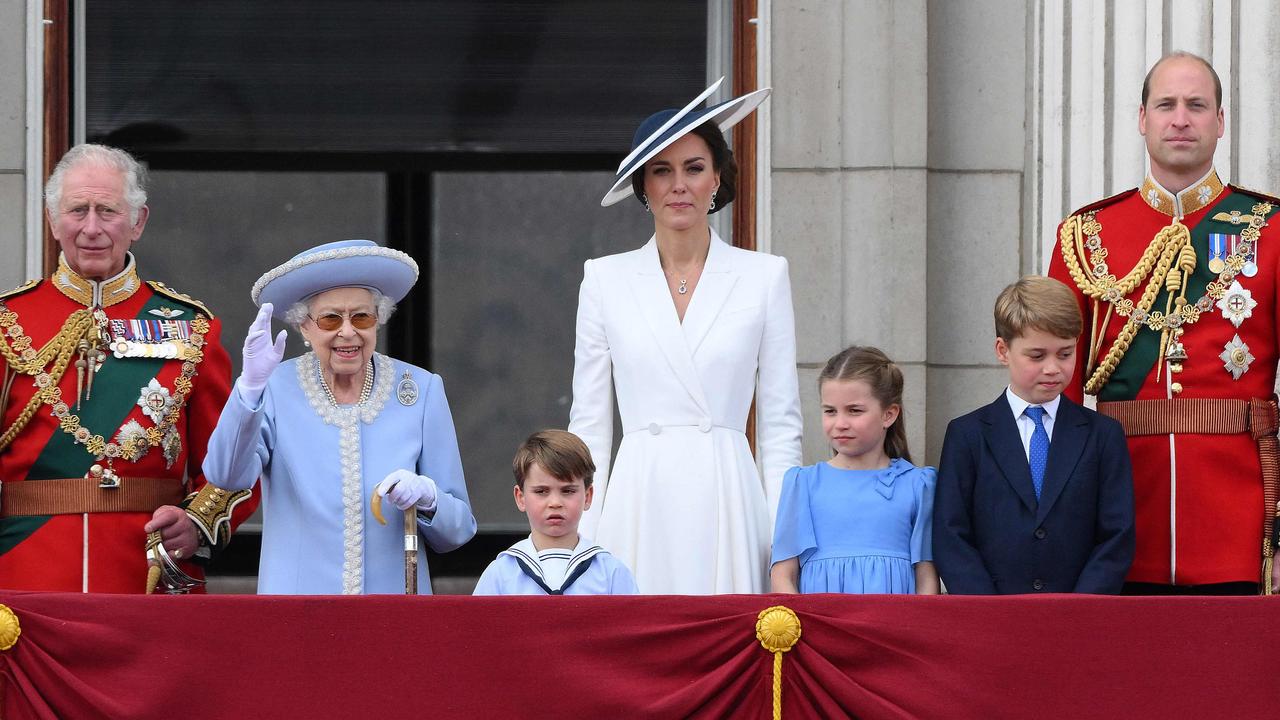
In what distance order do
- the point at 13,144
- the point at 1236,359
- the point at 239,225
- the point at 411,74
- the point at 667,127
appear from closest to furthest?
the point at 1236,359 < the point at 667,127 < the point at 13,144 < the point at 411,74 < the point at 239,225

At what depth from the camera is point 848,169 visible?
20.1ft

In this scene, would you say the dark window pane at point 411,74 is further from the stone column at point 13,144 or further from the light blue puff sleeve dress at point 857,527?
the light blue puff sleeve dress at point 857,527

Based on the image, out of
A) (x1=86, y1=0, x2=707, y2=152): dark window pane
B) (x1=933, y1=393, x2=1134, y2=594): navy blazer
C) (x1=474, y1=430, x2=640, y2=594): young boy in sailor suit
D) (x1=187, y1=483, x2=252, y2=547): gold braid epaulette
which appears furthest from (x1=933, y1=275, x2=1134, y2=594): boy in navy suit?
(x1=86, y1=0, x2=707, y2=152): dark window pane

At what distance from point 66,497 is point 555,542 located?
118cm

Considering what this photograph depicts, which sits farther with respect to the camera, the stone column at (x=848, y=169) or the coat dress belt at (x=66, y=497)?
the stone column at (x=848, y=169)

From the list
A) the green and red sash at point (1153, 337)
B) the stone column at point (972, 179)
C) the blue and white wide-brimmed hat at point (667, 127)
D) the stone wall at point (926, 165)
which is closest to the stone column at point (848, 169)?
the stone wall at point (926, 165)

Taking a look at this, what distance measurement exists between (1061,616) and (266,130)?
4.15 m

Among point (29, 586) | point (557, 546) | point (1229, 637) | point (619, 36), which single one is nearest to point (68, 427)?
point (29, 586)

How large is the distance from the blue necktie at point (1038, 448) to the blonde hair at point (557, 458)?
3.14ft

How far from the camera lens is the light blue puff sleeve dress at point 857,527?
407 cm

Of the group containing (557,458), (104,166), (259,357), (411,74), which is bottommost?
(557,458)

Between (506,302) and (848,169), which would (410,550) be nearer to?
(848,169)

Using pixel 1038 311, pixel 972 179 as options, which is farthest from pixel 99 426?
pixel 972 179

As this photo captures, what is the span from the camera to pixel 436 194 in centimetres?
695
